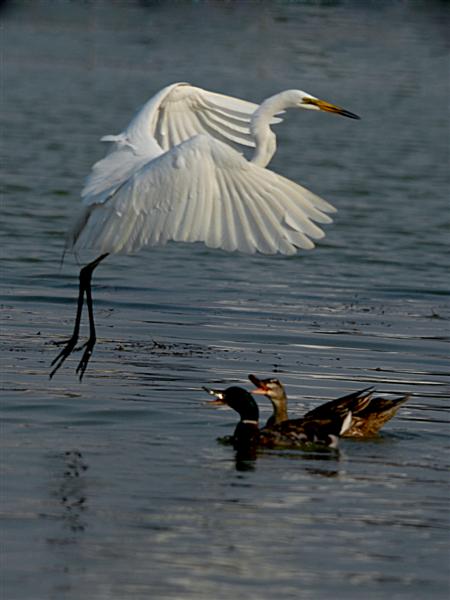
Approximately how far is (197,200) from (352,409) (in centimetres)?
149

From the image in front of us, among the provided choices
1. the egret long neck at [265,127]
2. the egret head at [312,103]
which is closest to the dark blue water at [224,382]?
the egret long neck at [265,127]

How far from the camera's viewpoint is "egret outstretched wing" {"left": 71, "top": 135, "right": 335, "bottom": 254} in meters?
9.34

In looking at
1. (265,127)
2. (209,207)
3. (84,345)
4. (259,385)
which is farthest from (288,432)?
(265,127)

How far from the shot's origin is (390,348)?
1293cm

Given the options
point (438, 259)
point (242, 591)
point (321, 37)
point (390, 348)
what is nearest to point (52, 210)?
point (438, 259)

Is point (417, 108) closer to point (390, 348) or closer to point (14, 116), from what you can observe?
point (14, 116)

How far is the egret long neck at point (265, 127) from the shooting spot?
11352 mm

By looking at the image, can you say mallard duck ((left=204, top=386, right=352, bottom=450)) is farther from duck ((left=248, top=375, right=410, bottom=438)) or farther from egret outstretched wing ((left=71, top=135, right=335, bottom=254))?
egret outstretched wing ((left=71, top=135, right=335, bottom=254))

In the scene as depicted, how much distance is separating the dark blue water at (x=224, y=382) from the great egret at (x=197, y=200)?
109 cm

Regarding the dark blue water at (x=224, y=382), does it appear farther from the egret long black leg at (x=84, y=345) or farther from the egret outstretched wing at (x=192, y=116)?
the egret outstretched wing at (x=192, y=116)

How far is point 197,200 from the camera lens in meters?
9.85

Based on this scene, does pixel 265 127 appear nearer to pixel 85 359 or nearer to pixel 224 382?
pixel 224 382

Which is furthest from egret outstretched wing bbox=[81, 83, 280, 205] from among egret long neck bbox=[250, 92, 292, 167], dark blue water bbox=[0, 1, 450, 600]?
dark blue water bbox=[0, 1, 450, 600]

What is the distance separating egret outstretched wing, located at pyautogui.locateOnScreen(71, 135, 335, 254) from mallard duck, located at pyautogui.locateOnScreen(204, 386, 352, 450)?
40.0 inches
